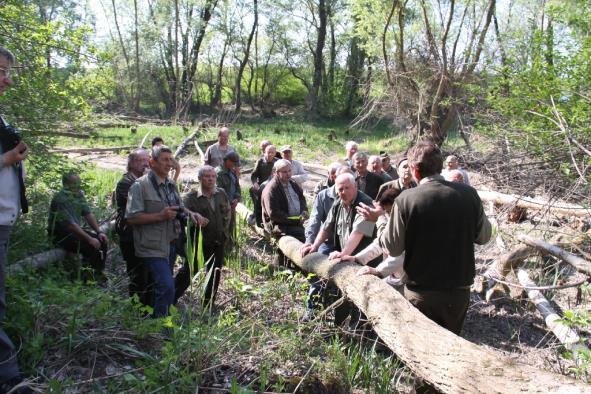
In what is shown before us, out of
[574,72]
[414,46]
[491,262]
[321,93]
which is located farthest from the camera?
[321,93]

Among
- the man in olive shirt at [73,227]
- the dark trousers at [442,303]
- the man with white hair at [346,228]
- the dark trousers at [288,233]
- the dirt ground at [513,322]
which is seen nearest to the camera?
the dark trousers at [442,303]

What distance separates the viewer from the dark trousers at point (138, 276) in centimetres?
459

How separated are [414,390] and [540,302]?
2.92 meters

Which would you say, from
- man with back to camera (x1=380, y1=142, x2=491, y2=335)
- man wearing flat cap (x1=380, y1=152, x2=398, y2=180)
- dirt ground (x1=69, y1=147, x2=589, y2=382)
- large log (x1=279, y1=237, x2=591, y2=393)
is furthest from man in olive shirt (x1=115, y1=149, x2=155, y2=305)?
man wearing flat cap (x1=380, y1=152, x2=398, y2=180)

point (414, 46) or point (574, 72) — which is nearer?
point (574, 72)

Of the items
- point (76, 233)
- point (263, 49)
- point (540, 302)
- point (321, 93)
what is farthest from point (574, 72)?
point (263, 49)

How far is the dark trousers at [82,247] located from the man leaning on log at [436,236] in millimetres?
3487

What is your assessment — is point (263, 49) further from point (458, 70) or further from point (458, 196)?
point (458, 196)

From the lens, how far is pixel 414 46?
590 inches

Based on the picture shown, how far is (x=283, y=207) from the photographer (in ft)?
22.4

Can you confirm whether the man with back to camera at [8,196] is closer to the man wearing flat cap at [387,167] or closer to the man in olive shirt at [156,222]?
the man in olive shirt at [156,222]

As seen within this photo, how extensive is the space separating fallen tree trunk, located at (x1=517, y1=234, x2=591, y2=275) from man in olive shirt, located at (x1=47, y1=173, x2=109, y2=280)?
5061 millimetres

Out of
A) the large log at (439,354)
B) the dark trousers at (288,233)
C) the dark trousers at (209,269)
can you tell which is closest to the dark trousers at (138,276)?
the dark trousers at (209,269)

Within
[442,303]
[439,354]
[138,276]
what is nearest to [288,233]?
[138,276]
